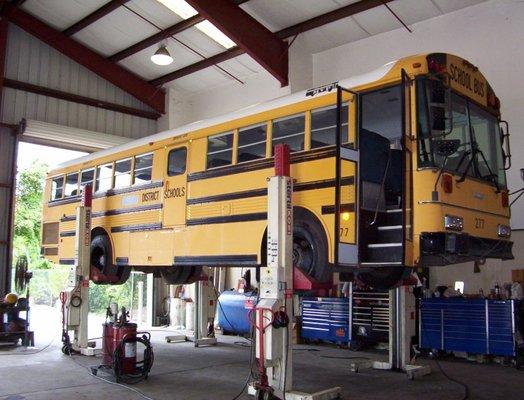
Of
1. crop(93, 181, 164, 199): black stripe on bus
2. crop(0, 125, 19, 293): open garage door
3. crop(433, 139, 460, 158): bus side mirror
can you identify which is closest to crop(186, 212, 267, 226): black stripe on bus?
crop(93, 181, 164, 199): black stripe on bus

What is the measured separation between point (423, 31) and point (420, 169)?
6127mm

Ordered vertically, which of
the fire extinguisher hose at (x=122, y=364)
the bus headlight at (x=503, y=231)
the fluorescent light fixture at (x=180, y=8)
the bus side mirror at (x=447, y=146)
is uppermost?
the fluorescent light fixture at (x=180, y=8)

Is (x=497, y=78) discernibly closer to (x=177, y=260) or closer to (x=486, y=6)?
(x=486, y=6)

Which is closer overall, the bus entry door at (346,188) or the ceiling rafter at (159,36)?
the bus entry door at (346,188)

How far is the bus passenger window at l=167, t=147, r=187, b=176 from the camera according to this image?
25.6 ft

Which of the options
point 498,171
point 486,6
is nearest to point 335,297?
point 498,171

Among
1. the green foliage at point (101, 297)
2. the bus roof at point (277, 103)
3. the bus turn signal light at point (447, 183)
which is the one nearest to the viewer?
the bus turn signal light at point (447, 183)

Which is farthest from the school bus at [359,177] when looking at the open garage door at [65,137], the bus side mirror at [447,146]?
the open garage door at [65,137]

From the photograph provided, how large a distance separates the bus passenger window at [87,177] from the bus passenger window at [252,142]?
3872 mm

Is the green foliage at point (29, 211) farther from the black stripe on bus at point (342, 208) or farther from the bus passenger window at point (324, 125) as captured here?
the black stripe on bus at point (342, 208)

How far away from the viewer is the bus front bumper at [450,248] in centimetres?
522

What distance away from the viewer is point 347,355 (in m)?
9.12

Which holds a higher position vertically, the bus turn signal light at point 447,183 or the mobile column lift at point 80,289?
the bus turn signal light at point 447,183

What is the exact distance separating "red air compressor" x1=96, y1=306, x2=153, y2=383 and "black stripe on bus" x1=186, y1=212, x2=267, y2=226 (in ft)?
4.83
